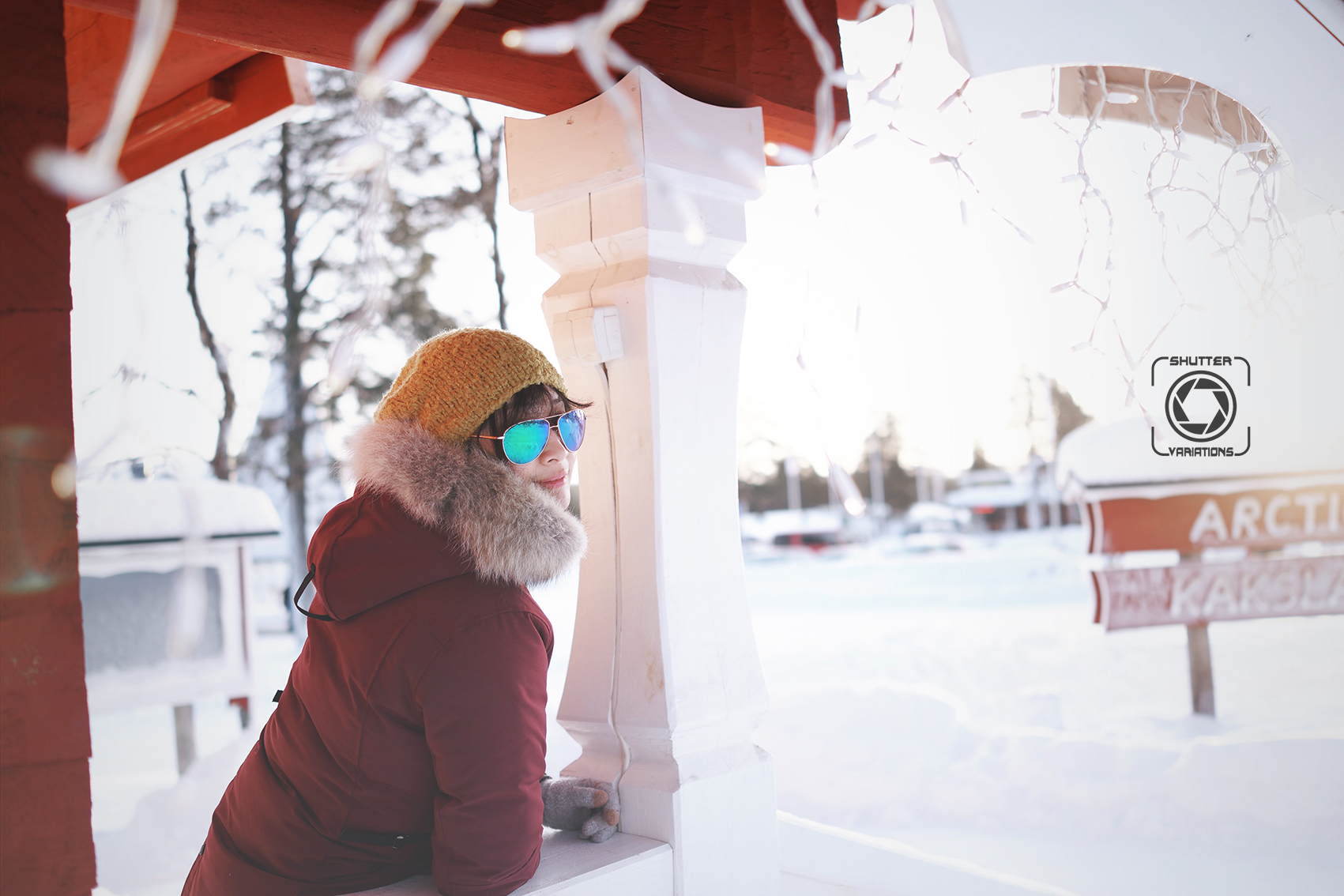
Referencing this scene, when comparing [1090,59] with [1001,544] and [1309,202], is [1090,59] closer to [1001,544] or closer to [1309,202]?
[1309,202]

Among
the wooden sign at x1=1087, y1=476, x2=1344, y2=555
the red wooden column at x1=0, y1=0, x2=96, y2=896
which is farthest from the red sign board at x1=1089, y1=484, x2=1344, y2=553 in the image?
the red wooden column at x1=0, y1=0, x2=96, y2=896

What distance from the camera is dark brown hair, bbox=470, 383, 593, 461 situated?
1.35 meters

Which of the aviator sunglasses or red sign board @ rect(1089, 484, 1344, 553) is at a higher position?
Result: the aviator sunglasses

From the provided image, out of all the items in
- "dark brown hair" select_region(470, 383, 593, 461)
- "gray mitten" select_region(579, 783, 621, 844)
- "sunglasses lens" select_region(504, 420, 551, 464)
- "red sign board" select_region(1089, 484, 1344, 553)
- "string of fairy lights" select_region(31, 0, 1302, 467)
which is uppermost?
"string of fairy lights" select_region(31, 0, 1302, 467)

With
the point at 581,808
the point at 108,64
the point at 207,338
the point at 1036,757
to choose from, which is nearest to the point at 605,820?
the point at 581,808

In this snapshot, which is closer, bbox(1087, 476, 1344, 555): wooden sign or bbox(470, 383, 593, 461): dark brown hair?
bbox(470, 383, 593, 461): dark brown hair

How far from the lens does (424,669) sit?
3.83ft

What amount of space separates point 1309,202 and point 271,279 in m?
5.44

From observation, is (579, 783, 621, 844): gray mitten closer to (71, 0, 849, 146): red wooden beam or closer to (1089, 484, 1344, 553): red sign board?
(71, 0, 849, 146): red wooden beam

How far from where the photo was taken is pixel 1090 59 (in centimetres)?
171

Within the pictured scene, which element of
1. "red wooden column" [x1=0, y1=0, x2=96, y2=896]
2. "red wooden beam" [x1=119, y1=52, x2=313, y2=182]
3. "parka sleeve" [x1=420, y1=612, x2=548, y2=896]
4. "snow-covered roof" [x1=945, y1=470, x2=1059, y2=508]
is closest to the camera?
"parka sleeve" [x1=420, y1=612, x2=548, y2=896]

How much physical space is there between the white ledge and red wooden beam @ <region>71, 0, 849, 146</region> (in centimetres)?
126

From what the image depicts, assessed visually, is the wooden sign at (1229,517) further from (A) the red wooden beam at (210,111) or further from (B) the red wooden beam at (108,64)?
(B) the red wooden beam at (108,64)

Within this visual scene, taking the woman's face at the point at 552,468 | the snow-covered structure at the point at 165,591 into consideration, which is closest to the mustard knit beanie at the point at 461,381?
the woman's face at the point at 552,468
